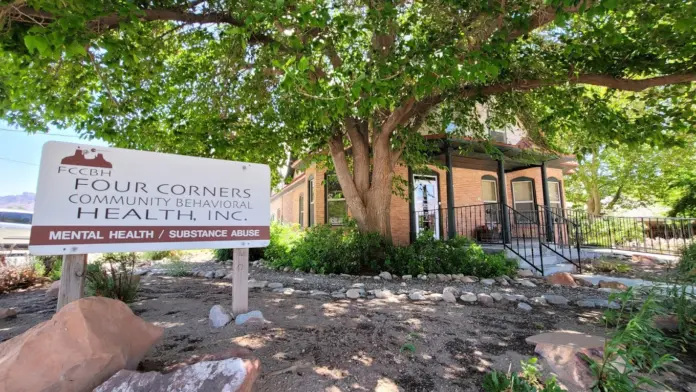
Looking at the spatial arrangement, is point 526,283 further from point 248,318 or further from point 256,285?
point 248,318

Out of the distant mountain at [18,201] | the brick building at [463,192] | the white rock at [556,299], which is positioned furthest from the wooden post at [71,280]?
the distant mountain at [18,201]

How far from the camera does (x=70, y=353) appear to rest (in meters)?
1.88

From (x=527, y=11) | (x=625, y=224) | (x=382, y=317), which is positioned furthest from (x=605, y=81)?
(x=625, y=224)

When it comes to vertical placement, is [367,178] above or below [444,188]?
below

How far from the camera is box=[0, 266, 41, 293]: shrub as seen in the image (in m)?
5.54

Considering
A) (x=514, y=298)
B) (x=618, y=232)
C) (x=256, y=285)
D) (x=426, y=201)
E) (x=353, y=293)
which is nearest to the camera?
(x=514, y=298)

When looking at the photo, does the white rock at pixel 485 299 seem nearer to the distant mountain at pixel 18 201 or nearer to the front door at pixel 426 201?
the front door at pixel 426 201

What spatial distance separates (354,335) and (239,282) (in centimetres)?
139

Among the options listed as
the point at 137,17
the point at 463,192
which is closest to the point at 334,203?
the point at 463,192

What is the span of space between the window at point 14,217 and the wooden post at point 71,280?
39.9ft

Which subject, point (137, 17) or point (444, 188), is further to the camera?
point (444, 188)

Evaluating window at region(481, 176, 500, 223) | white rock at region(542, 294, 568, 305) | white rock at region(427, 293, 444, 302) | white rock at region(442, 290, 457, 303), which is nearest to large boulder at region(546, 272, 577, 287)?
white rock at region(542, 294, 568, 305)

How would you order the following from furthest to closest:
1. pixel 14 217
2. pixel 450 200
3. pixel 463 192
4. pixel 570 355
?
pixel 463 192 → pixel 14 217 → pixel 450 200 → pixel 570 355

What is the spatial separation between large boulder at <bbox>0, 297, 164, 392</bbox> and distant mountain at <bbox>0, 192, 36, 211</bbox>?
45.2 ft
